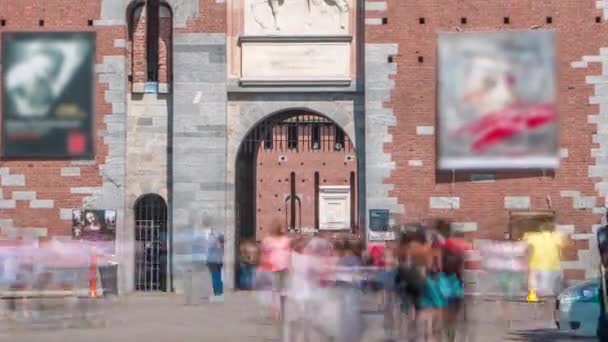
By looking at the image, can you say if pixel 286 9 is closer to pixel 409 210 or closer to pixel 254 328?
pixel 409 210

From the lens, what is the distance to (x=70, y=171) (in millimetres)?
31203

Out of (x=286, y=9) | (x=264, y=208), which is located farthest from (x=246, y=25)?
(x=264, y=208)

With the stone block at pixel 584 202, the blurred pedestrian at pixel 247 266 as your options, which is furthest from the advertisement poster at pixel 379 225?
the stone block at pixel 584 202

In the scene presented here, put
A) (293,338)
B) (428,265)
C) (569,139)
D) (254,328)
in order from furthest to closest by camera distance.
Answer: (569,139) → (254,328) → (293,338) → (428,265)

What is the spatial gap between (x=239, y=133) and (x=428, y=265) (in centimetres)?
1644

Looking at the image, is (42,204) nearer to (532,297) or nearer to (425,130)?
(425,130)

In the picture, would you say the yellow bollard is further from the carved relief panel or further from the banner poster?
the carved relief panel

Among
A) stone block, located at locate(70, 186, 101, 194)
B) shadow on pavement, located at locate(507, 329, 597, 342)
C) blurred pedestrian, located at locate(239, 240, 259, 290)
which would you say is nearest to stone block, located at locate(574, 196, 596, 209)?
blurred pedestrian, located at locate(239, 240, 259, 290)

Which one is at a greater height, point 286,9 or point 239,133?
point 286,9

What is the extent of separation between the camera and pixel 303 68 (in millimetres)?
31062

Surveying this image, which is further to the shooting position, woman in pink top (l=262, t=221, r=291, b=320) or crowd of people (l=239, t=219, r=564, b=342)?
woman in pink top (l=262, t=221, r=291, b=320)

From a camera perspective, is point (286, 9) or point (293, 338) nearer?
point (293, 338)

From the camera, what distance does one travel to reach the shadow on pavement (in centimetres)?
1973

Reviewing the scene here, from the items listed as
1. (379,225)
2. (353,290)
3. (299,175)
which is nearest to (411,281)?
(353,290)
